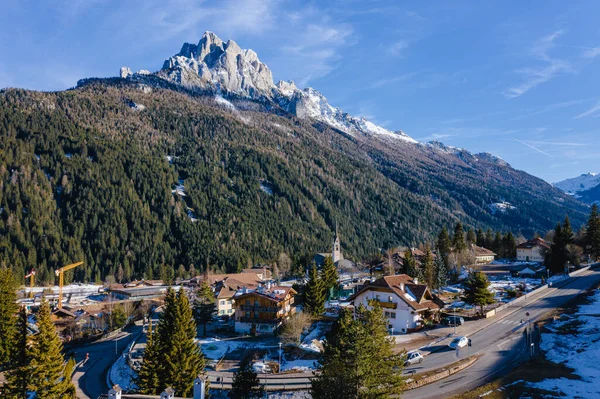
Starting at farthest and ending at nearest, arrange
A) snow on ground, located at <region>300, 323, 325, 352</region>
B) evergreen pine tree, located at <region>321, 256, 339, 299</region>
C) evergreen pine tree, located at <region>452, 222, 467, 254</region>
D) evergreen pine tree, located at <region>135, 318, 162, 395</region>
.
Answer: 1. evergreen pine tree, located at <region>452, 222, 467, 254</region>
2. evergreen pine tree, located at <region>321, 256, 339, 299</region>
3. snow on ground, located at <region>300, 323, 325, 352</region>
4. evergreen pine tree, located at <region>135, 318, 162, 395</region>

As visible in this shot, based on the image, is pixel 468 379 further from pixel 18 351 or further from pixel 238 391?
pixel 18 351

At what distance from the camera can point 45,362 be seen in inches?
1251

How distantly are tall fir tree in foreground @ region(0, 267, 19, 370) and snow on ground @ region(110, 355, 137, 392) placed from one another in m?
13.6

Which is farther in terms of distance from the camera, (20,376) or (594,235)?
(594,235)

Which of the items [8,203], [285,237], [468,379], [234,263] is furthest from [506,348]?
[8,203]

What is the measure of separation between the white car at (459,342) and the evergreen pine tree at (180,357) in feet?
88.9

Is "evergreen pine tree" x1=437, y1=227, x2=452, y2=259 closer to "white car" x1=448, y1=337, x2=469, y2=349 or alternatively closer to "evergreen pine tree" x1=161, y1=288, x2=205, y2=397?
"white car" x1=448, y1=337, x2=469, y2=349

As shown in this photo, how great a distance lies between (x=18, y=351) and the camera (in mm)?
33531

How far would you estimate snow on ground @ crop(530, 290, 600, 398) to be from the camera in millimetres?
33844

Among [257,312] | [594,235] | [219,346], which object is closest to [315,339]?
[257,312]

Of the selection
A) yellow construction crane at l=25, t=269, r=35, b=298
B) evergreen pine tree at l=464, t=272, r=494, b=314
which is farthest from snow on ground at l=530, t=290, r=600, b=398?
yellow construction crane at l=25, t=269, r=35, b=298

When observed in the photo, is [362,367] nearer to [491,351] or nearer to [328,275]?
[491,351]

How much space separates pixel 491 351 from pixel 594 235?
214 ft

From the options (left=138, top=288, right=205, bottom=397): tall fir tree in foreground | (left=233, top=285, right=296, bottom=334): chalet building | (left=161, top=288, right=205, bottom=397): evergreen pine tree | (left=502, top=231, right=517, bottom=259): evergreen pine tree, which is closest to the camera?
(left=138, top=288, right=205, bottom=397): tall fir tree in foreground
